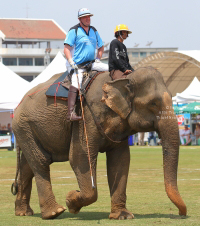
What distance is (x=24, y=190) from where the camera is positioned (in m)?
12.5

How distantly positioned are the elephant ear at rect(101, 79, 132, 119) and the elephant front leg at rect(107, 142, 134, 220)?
41.7 inches

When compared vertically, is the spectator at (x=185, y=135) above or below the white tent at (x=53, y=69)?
below

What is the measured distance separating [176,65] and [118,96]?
54.0 m

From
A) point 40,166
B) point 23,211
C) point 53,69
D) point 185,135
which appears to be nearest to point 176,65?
point 185,135

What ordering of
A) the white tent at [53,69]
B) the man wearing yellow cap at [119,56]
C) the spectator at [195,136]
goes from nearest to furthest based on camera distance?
the man wearing yellow cap at [119,56] < the white tent at [53,69] < the spectator at [195,136]

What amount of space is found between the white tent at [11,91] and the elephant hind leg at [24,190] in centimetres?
2548

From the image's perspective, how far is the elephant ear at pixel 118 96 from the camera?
1063 centimetres

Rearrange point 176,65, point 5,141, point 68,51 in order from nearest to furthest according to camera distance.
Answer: point 68,51 < point 5,141 < point 176,65

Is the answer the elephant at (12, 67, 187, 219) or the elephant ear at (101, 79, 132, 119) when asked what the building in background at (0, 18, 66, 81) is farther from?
the elephant ear at (101, 79, 132, 119)

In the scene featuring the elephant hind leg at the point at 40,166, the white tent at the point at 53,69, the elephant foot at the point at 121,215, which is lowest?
the elephant foot at the point at 121,215

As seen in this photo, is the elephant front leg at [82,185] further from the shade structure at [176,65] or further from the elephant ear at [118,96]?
the shade structure at [176,65]

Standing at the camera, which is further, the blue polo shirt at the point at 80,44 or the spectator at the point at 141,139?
the spectator at the point at 141,139

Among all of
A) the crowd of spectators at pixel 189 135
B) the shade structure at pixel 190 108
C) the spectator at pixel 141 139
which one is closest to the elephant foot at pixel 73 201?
the shade structure at pixel 190 108

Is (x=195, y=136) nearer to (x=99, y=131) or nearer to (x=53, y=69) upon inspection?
(x=53, y=69)
